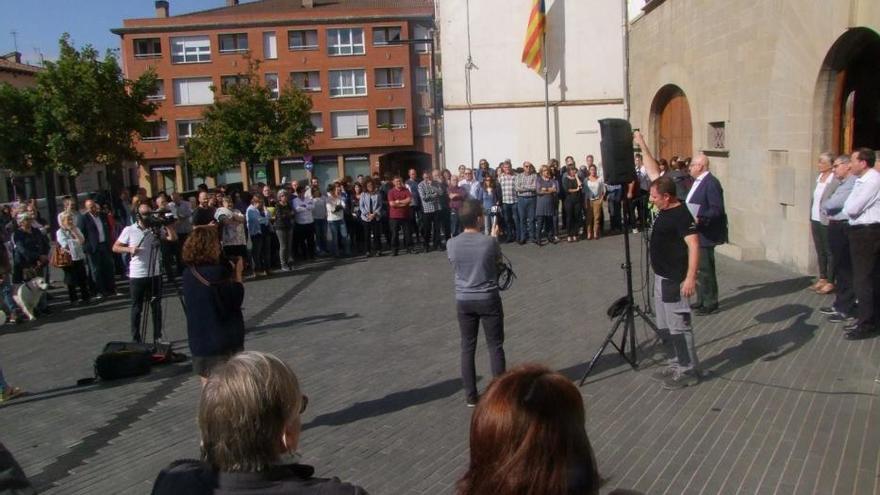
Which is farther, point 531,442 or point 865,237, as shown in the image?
point 865,237

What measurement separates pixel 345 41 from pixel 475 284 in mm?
53894

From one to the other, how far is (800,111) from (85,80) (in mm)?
22410

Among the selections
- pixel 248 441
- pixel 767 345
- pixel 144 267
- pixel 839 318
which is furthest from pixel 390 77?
pixel 248 441

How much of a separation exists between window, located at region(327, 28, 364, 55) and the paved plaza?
158 ft

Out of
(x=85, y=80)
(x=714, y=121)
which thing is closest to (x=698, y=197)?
(x=714, y=121)

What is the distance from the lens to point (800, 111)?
1109 cm

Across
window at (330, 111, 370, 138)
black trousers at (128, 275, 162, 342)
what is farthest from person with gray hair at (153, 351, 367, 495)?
window at (330, 111, 370, 138)

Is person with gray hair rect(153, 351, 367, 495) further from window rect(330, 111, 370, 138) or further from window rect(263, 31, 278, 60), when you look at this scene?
window rect(263, 31, 278, 60)

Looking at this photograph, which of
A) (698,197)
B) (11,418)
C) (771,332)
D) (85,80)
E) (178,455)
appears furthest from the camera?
(85,80)

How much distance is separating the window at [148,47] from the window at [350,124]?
14.0 m

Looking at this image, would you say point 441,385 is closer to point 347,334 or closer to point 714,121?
point 347,334

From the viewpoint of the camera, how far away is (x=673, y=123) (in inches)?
705

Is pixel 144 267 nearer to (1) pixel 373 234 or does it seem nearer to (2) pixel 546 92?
(1) pixel 373 234

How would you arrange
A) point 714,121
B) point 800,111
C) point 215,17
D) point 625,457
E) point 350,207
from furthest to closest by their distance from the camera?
point 215,17
point 350,207
point 714,121
point 800,111
point 625,457
